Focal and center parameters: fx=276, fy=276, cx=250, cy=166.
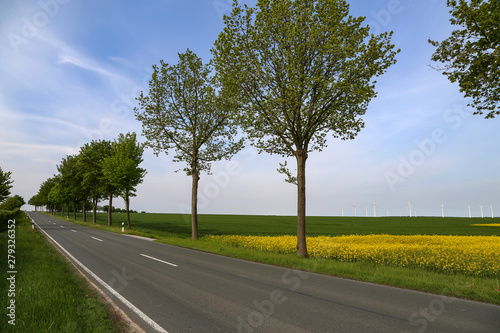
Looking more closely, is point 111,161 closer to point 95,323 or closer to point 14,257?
point 14,257

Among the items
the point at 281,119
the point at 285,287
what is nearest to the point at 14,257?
the point at 285,287

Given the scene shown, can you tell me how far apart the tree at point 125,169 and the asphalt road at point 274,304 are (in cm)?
2560

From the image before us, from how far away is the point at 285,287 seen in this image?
27.1ft

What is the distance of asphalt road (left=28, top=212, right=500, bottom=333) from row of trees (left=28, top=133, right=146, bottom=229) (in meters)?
26.0

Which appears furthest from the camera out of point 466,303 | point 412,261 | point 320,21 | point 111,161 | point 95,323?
point 111,161

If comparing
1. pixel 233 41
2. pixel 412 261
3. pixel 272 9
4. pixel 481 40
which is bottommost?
pixel 412 261

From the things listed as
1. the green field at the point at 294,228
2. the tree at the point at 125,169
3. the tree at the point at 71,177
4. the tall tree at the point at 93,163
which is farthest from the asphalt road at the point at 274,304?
the tree at the point at 71,177

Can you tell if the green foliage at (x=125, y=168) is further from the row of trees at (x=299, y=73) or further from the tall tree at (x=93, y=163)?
the row of trees at (x=299, y=73)

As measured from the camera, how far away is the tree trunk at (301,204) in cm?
1405

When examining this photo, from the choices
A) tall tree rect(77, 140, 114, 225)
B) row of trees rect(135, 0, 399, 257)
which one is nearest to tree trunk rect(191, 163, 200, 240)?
row of trees rect(135, 0, 399, 257)

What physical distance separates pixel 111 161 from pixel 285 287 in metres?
33.1

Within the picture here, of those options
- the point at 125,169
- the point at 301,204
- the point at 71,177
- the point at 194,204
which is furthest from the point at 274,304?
the point at 71,177

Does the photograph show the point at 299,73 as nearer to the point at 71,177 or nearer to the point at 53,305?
the point at 53,305

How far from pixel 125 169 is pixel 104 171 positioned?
3663 mm
